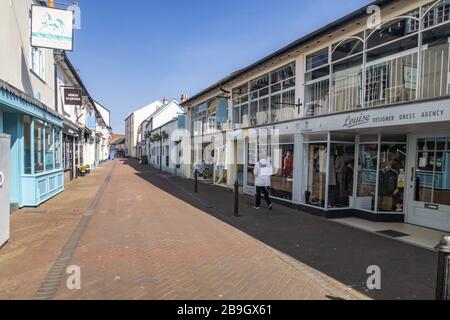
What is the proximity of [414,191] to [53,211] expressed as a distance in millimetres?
9651

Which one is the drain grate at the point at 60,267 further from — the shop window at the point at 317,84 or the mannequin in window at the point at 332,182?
the shop window at the point at 317,84

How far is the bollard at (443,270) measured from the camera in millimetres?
3098

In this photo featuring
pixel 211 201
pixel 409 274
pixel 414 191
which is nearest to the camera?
pixel 409 274

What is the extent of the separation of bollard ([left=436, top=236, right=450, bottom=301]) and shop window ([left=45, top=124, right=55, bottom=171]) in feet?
38.5

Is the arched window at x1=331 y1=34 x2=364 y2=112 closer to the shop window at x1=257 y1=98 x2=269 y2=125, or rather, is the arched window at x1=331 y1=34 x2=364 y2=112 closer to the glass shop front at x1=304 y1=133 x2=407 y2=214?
the glass shop front at x1=304 y1=133 x2=407 y2=214

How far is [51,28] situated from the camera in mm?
9555

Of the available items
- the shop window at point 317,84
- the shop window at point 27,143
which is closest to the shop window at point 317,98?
the shop window at point 317,84

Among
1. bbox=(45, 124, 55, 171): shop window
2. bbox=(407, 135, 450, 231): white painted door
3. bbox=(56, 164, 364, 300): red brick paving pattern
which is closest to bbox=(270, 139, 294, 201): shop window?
bbox=(407, 135, 450, 231): white painted door

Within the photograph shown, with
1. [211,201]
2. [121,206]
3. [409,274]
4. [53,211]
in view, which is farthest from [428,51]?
[53,211]

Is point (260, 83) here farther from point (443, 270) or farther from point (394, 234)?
point (443, 270)

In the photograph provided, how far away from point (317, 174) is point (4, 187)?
7.75 m

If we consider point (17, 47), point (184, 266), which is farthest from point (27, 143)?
point (184, 266)
